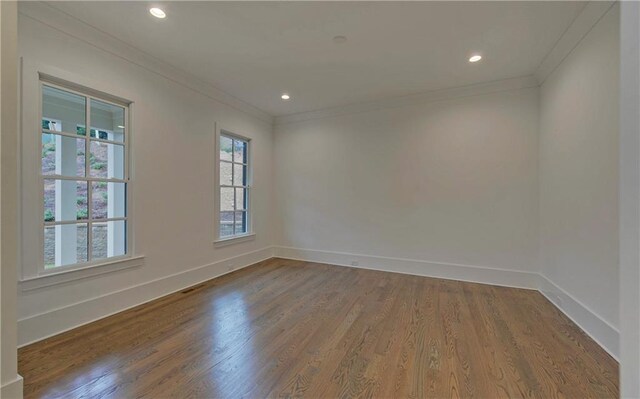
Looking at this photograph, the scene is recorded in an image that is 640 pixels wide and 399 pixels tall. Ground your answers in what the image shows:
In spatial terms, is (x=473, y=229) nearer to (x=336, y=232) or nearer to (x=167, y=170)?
(x=336, y=232)

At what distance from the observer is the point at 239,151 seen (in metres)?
4.54

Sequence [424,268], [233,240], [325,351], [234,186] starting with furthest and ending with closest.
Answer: [234,186], [233,240], [424,268], [325,351]

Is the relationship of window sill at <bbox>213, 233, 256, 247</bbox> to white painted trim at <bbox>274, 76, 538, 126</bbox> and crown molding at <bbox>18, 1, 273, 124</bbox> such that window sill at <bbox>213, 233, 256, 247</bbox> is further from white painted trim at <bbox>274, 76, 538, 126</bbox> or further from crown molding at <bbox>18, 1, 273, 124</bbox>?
white painted trim at <bbox>274, 76, 538, 126</bbox>

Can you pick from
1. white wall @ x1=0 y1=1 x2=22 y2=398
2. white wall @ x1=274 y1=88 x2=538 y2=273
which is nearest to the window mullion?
white wall @ x1=0 y1=1 x2=22 y2=398

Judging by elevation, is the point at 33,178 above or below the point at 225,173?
below

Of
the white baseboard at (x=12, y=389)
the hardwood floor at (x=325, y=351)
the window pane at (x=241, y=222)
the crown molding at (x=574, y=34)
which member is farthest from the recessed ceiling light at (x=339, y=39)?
the white baseboard at (x=12, y=389)

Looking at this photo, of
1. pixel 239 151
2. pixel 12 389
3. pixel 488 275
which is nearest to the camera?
pixel 12 389

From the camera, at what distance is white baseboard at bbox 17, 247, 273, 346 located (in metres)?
2.13

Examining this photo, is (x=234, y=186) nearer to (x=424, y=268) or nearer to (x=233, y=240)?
(x=233, y=240)

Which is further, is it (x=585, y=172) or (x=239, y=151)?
(x=239, y=151)

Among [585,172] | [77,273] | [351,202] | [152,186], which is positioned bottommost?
[77,273]

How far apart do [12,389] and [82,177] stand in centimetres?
A: 174

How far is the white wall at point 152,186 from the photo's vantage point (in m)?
2.22

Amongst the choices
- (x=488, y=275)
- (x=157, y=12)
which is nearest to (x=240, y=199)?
(x=157, y=12)
